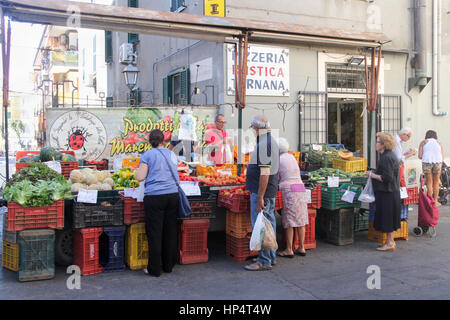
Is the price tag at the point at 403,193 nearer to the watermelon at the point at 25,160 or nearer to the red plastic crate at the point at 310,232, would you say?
the red plastic crate at the point at 310,232

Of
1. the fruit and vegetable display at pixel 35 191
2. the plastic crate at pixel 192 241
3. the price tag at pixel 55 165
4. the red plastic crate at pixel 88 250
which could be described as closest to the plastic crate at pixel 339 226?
the plastic crate at pixel 192 241

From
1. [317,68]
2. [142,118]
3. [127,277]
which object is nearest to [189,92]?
[142,118]

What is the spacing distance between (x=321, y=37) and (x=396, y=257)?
12.8 feet

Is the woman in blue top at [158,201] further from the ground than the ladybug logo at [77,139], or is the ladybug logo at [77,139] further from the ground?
the ladybug logo at [77,139]

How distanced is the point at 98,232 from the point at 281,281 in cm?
252

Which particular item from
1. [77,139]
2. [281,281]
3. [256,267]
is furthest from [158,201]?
[77,139]

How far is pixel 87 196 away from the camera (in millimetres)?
5797

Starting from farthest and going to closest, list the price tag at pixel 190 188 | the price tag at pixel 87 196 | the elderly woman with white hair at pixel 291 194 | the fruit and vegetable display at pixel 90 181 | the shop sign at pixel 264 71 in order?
the shop sign at pixel 264 71 < the elderly woman with white hair at pixel 291 194 < the price tag at pixel 190 188 < the fruit and vegetable display at pixel 90 181 < the price tag at pixel 87 196

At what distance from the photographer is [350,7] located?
486 inches

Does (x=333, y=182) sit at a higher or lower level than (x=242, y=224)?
higher

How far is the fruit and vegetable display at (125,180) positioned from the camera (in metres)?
6.42

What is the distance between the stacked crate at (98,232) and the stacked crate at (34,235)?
0.96ft

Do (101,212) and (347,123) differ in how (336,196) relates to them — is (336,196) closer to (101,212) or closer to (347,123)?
(101,212)
